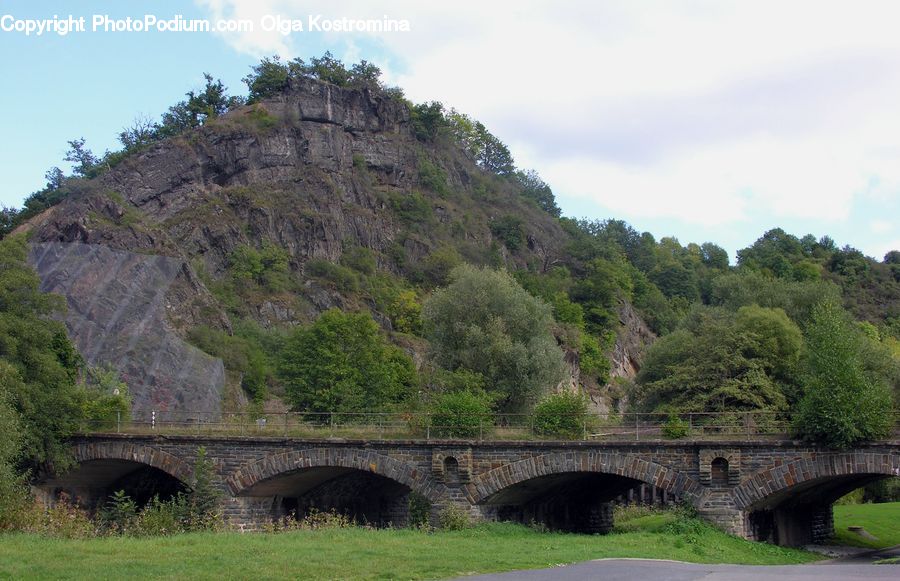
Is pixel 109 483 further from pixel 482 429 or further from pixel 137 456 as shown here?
pixel 482 429

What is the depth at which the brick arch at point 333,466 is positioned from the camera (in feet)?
114

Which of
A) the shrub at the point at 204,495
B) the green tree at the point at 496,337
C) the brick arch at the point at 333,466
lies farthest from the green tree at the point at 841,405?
the green tree at the point at 496,337

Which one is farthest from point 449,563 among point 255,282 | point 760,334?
point 255,282

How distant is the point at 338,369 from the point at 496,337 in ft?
31.4

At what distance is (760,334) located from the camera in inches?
1935

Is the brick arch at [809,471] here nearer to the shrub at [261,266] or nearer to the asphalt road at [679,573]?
the asphalt road at [679,573]

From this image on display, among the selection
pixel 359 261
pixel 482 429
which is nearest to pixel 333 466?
pixel 482 429

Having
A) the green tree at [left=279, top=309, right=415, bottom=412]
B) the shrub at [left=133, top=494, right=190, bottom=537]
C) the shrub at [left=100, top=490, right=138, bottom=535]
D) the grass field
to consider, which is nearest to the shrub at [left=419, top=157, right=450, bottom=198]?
the green tree at [left=279, top=309, right=415, bottom=412]

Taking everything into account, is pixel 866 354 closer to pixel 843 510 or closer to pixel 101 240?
pixel 843 510

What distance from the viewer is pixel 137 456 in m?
37.6

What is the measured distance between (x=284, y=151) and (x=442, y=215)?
2363cm

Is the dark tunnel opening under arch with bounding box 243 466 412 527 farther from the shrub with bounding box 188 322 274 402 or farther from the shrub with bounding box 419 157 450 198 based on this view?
the shrub with bounding box 419 157 450 198

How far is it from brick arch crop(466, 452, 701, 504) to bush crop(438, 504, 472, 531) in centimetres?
63

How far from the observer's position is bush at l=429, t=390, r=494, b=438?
116 ft
